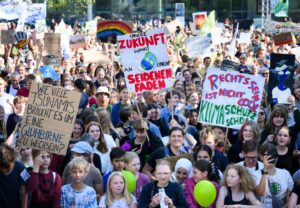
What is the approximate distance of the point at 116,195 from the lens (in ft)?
25.8

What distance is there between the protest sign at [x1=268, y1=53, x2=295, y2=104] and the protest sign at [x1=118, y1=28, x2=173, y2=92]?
1.43 meters

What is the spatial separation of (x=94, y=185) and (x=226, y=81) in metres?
3.01

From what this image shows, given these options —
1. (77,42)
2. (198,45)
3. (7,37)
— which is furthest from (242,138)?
(7,37)

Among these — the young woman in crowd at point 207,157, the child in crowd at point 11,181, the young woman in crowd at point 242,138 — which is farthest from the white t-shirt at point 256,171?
the child in crowd at point 11,181

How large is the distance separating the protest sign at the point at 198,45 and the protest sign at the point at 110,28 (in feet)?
4.81

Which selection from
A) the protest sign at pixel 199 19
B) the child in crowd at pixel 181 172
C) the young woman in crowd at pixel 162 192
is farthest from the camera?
the protest sign at pixel 199 19

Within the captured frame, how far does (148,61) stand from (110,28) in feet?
21.9

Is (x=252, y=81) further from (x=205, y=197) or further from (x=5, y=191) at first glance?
(x=5, y=191)

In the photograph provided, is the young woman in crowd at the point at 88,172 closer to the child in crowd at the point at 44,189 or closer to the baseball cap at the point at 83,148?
the baseball cap at the point at 83,148

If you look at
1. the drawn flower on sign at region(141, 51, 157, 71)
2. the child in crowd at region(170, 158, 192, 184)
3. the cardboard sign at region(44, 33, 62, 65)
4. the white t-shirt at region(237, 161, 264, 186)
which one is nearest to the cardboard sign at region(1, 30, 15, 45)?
the cardboard sign at region(44, 33, 62, 65)

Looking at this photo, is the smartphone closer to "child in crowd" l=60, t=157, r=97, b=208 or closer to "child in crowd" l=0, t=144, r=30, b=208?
"child in crowd" l=60, t=157, r=97, b=208

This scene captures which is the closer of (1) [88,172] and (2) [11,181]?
(2) [11,181]

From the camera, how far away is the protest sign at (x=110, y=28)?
18.3 metres

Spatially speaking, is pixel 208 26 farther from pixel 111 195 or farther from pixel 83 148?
pixel 111 195
